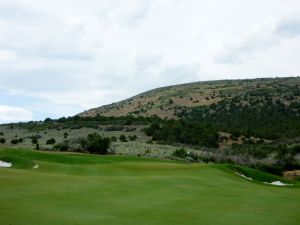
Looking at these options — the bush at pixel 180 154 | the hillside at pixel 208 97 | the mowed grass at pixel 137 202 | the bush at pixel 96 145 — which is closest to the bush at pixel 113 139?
A: the bush at pixel 96 145

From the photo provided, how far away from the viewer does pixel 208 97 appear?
110m

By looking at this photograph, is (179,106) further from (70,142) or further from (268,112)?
(70,142)

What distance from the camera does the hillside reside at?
328 feet

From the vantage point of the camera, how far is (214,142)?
6319 centimetres

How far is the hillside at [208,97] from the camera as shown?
100m

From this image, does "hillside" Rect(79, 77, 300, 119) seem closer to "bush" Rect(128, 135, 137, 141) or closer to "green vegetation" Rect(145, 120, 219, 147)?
"green vegetation" Rect(145, 120, 219, 147)

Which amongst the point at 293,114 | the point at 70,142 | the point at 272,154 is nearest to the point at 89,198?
the point at 70,142

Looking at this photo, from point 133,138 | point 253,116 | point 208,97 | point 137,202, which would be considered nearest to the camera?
point 137,202

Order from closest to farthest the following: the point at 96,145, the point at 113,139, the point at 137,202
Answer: the point at 137,202 → the point at 96,145 → the point at 113,139

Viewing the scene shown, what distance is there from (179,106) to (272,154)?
182ft

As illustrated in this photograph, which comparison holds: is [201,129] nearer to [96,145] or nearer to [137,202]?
[96,145]

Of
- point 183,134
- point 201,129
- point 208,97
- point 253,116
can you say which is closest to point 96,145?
point 183,134

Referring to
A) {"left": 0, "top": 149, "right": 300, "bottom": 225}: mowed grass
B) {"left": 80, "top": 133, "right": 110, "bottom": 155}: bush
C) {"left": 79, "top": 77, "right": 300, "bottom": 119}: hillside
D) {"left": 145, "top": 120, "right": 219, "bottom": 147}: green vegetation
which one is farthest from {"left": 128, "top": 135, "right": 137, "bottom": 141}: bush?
{"left": 79, "top": 77, "right": 300, "bottom": 119}: hillside

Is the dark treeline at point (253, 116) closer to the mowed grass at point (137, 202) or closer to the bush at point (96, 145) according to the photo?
the bush at point (96, 145)
